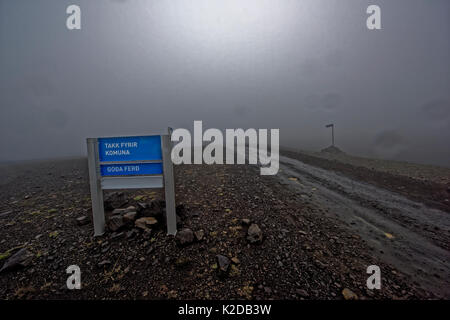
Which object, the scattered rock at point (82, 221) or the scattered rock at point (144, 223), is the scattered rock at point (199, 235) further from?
the scattered rock at point (82, 221)

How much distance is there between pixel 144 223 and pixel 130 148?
1813 millimetres

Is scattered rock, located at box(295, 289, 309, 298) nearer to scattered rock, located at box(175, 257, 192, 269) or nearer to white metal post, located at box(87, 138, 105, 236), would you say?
scattered rock, located at box(175, 257, 192, 269)

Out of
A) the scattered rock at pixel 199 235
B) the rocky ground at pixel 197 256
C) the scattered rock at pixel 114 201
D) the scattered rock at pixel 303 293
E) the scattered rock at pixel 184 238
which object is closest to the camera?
the scattered rock at pixel 303 293

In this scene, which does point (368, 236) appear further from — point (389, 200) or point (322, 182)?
point (322, 182)

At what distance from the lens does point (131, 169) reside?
11.3 ft

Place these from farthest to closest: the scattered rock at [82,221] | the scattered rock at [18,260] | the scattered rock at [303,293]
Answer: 1. the scattered rock at [82,221]
2. the scattered rock at [18,260]
3. the scattered rock at [303,293]

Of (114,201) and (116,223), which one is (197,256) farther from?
(114,201)

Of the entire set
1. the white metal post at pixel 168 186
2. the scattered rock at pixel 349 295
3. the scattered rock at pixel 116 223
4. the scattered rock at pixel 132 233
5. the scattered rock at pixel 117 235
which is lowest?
the scattered rock at pixel 349 295

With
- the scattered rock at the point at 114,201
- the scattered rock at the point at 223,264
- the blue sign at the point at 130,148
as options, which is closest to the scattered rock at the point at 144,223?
the blue sign at the point at 130,148

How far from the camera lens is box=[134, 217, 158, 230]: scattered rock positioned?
346 centimetres

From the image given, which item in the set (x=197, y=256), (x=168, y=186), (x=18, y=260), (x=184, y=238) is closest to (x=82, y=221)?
(x=18, y=260)

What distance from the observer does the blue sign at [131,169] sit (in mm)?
3416

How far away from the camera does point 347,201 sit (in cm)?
548

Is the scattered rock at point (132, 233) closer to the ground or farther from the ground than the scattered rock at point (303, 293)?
farther from the ground
